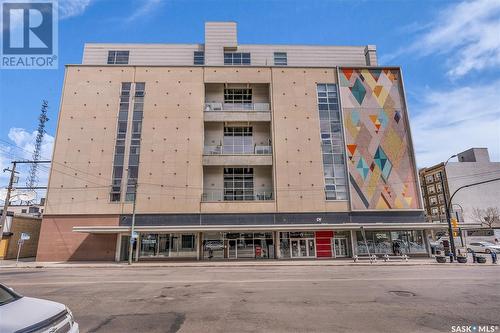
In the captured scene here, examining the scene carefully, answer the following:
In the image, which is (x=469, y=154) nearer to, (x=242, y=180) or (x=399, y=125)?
(x=399, y=125)

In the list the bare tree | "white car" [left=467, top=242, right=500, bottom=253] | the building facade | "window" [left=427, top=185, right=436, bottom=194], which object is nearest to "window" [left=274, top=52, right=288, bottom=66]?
"white car" [left=467, top=242, right=500, bottom=253]

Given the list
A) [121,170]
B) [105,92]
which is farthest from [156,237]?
[105,92]

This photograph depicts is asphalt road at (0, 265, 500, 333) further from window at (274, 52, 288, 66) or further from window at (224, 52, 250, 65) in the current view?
window at (274, 52, 288, 66)

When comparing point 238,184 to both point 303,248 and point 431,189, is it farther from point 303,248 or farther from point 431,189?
point 431,189

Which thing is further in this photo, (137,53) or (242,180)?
(137,53)

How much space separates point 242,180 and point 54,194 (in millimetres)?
20731

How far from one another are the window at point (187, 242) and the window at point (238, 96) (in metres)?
17.6

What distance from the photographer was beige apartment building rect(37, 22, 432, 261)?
30875mm

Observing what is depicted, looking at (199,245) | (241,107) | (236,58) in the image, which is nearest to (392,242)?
(199,245)

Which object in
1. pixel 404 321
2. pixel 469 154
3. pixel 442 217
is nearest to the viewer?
pixel 404 321

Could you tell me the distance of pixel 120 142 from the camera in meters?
33.3

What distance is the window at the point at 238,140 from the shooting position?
113 ft

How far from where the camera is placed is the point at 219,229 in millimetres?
29484

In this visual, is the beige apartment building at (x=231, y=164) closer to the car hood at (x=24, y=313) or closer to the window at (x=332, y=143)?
the window at (x=332, y=143)
